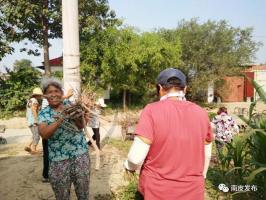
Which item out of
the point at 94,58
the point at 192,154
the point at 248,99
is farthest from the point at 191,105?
the point at 248,99

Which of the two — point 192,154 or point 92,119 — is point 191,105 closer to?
point 192,154

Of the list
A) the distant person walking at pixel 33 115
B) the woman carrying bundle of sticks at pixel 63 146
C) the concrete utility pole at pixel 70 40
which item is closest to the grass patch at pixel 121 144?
the distant person walking at pixel 33 115

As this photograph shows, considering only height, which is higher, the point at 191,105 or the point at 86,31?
the point at 86,31

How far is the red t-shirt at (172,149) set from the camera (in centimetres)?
262

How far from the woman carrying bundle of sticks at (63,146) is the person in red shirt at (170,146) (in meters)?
1.03

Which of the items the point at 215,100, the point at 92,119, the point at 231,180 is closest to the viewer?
the point at 92,119

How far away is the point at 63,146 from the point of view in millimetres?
3705

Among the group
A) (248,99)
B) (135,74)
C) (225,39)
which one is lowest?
(248,99)

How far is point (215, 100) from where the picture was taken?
31.1 m

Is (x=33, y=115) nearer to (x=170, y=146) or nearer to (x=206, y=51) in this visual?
(x=170, y=146)

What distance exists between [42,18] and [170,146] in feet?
67.7

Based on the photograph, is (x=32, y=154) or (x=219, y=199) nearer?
(x=219, y=199)

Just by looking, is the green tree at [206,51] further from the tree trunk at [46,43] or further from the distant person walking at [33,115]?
the distant person walking at [33,115]

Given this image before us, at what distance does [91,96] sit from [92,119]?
0.70 feet
